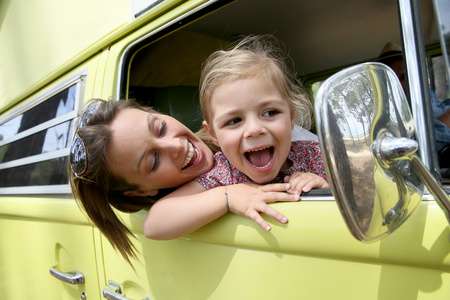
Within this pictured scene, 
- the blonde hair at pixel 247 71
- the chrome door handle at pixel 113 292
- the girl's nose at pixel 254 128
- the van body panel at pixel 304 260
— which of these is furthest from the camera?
the chrome door handle at pixel 113 292

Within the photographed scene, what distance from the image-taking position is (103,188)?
149cm

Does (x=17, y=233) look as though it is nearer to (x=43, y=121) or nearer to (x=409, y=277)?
(x=43, y=121)

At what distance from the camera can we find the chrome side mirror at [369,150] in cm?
57

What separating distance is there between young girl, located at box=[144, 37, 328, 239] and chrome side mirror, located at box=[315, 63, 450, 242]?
15.2 inches

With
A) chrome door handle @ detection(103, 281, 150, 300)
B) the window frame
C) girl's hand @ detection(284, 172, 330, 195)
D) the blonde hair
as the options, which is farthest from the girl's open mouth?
the window frame

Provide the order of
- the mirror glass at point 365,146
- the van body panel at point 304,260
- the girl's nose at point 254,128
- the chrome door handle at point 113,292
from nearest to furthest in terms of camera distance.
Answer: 1. the mirror glass at point 365,146
2. the van body panel at point 304,260
3. the girl's nose at point 254,128
4. the chrome door handle at point 113,292

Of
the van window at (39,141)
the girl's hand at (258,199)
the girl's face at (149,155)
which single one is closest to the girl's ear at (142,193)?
the girl's face at (149,155)

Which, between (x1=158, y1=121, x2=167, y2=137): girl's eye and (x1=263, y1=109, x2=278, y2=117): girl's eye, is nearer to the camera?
(x1=263, y1=109, x2=278, y2=117): girl's eye

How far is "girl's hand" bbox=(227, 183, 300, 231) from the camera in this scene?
1.01 meters

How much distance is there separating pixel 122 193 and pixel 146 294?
1.33 feet

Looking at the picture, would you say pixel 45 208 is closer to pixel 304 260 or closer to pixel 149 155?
pixel 149 155

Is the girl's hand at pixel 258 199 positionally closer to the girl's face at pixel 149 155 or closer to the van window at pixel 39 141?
the girl's face at pixel 149 155

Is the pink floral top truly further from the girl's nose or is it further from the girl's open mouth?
the girl's nose

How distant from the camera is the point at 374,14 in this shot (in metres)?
2.25
